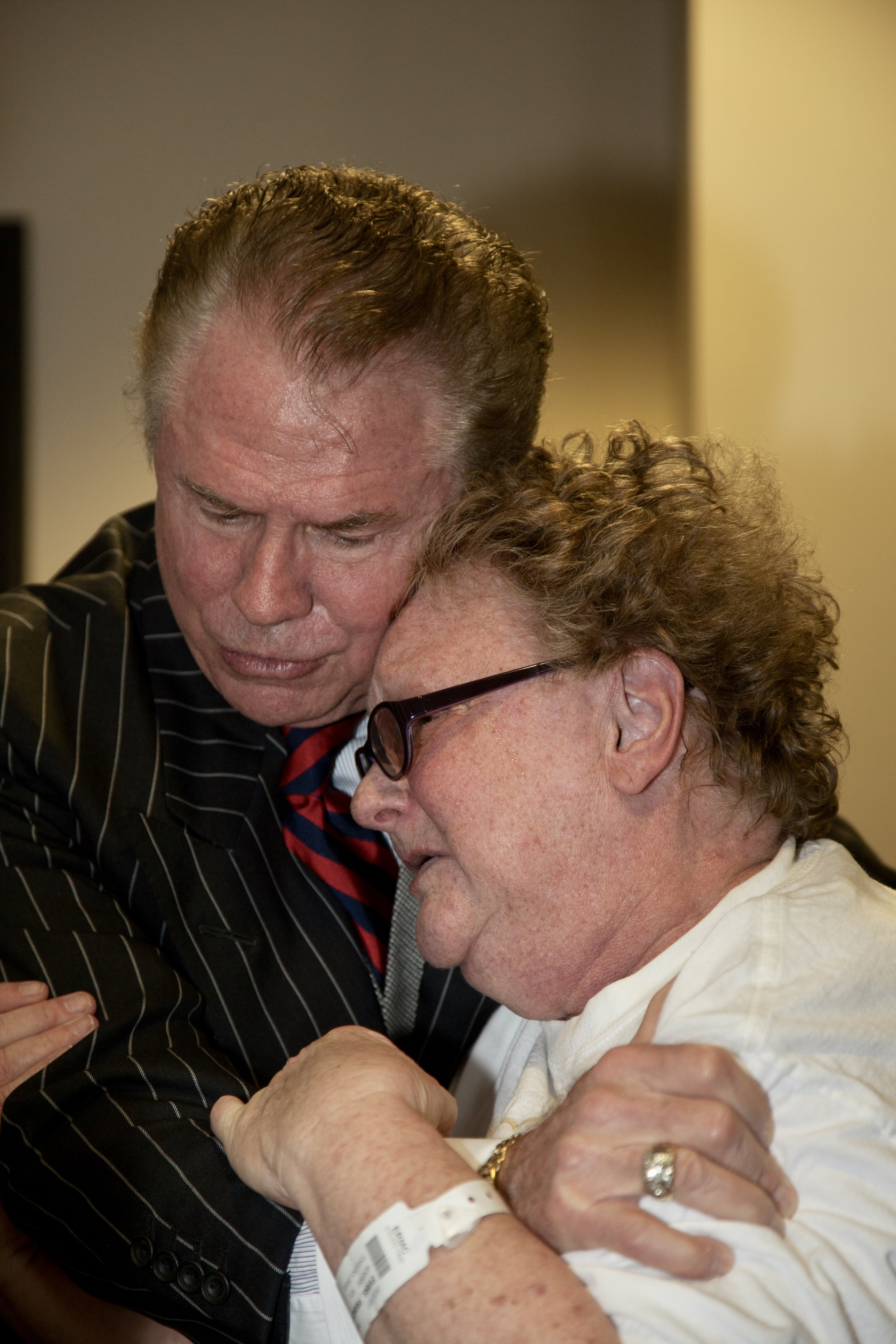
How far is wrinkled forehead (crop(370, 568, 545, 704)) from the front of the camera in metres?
1.21

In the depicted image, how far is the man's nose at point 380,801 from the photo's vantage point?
1289 millimetres

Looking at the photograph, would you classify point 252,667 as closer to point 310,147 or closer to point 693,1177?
point 693,1177

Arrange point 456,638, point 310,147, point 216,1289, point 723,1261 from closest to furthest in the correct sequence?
point 723,1261 < point 216,1289 < point 456,638 < point 310,147

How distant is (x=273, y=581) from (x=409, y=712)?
1.19ft

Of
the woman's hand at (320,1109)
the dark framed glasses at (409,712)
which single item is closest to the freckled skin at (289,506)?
the dark framed glasses at (409,712)

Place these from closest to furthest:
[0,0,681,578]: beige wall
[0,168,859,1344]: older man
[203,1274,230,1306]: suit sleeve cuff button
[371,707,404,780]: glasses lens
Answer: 1. [203,1274,230,1306]: suit sleeve cuff button
2. [371,707,404,780]: glasses lens
3. [0,168,859,1344]: older man
4. [0,0,681,578]: beige wall

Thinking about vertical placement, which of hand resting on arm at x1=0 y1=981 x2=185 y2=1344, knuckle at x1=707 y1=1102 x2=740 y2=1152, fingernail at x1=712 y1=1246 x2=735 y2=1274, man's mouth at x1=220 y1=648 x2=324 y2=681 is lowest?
hand resting on arm at x1=0 y1=981 x2=185 y2=1344

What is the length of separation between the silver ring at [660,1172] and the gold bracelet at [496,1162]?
18 cm

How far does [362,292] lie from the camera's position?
146 centimetres

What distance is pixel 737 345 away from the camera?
244 centimetres

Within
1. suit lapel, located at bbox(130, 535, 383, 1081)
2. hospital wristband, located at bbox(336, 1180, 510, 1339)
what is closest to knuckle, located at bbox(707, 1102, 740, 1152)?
hospital wristband, located at bbox(336, 1180, 510, 1339)

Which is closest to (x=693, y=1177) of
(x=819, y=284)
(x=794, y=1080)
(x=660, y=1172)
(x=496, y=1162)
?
(x=660, y=1172)

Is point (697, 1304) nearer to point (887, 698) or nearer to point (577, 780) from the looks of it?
point (577, 780)

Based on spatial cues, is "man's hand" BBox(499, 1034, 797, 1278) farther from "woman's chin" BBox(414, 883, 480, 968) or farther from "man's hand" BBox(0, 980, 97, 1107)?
"man's hand" BBox(0, 980, 97, 1107)
